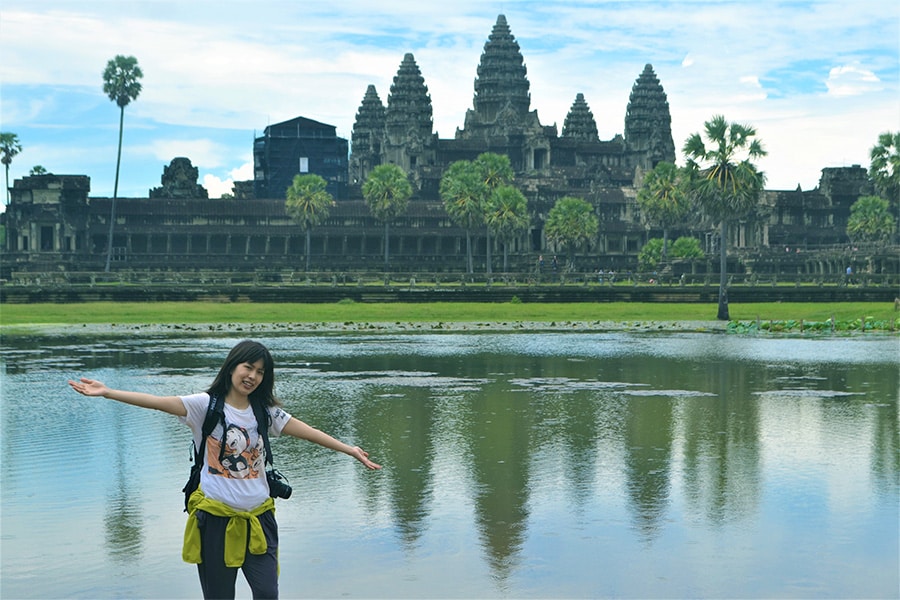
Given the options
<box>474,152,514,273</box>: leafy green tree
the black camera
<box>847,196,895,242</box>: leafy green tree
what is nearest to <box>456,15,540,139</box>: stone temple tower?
<box>474,152,514,273</box>: leafy green tree

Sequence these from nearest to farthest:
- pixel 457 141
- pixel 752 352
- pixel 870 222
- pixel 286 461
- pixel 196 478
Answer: pixel 196 478, pixel 286 461, pixel 752 352, pixel 870 222, pixel 457 141

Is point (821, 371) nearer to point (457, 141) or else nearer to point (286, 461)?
point (286, 461)

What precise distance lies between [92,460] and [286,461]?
7.87ft

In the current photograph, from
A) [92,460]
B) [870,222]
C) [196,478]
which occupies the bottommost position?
[92,460]

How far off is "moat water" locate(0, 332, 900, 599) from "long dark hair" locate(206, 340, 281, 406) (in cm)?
247

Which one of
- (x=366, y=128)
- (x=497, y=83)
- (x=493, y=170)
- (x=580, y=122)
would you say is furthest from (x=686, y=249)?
(x=366, y=128)

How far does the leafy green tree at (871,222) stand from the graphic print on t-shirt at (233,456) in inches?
4331

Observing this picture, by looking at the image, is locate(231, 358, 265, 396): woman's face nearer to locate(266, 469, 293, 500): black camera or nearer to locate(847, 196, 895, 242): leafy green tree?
locate(266, 469, 293, 500): black camera

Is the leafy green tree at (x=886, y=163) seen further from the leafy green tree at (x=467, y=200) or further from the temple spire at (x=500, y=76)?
the temple spire at (x=500, y=76)

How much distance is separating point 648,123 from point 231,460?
157 m

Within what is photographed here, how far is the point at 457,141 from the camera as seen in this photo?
150 meters

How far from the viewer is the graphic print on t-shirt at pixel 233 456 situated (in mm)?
7867

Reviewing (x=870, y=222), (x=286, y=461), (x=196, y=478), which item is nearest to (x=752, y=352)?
(x=286, y=461)

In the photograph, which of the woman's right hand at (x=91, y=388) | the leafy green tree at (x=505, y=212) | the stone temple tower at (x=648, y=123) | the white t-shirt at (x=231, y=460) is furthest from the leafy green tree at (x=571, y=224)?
the woman's right hand at (x=91, y=388)
